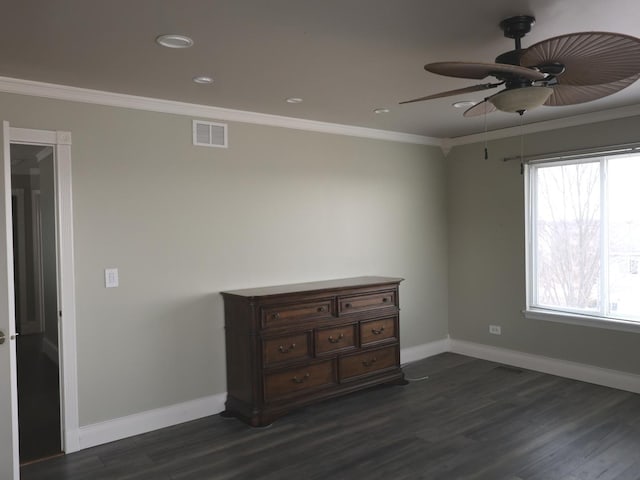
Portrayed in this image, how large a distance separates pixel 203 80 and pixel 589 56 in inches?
87.6

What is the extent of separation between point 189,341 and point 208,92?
189cm

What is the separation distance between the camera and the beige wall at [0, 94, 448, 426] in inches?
134

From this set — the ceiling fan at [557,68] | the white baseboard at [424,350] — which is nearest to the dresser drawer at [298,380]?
the white baseboard at [424,350]

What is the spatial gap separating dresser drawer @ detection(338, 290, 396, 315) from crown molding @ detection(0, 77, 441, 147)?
1.60m

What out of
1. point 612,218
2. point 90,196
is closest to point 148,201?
point 90,196

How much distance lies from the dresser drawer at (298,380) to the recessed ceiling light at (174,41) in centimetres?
236

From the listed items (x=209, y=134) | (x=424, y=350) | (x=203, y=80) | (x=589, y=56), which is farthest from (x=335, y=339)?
(x=589, y=56)

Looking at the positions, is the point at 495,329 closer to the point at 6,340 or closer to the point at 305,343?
the point at 305,343

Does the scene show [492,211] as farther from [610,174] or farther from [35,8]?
[35,8]

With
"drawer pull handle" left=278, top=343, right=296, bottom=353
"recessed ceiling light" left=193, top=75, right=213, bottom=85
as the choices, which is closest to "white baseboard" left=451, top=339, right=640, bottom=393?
"drawer pull handle" left=278, top=343, right=296, bottom=353

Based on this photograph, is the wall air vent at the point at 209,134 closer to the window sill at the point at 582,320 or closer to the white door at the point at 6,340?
the white door at the point at 6,340

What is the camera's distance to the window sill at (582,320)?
4293 millimetres

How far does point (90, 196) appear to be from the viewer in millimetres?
3402

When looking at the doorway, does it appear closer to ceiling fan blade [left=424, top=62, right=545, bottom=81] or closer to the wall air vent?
the wall air vent
